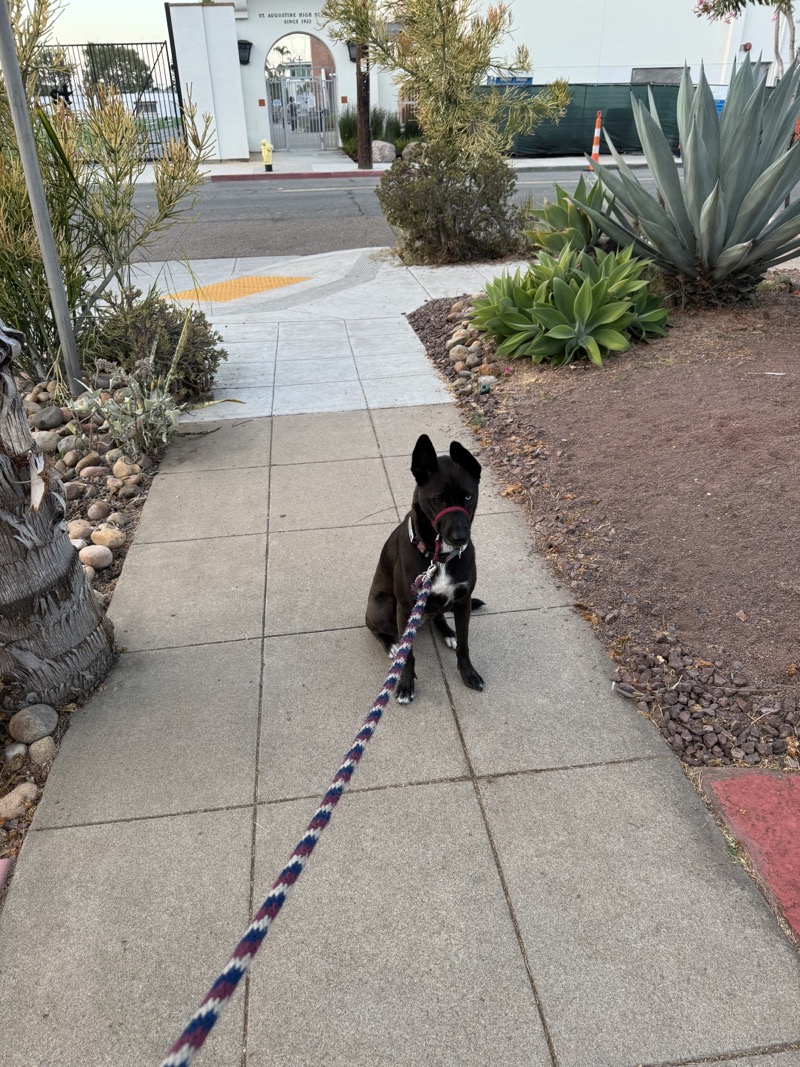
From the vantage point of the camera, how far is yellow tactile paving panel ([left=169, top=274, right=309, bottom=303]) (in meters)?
9.60

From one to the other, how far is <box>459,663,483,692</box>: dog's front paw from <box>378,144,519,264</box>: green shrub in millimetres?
8666

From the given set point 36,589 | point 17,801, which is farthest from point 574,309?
point 17,801

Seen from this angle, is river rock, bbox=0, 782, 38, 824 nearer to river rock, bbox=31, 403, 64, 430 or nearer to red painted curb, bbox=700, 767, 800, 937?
red painted curb, bbox=700, 767, 800, 937

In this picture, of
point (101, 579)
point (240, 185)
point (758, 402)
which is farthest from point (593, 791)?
point (240, 185)

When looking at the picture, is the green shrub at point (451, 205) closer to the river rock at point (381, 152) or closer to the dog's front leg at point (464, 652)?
the dog's front leg at point (464, 652)

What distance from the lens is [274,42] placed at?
1082 inches

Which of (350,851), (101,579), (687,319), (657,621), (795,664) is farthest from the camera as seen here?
(687,319)

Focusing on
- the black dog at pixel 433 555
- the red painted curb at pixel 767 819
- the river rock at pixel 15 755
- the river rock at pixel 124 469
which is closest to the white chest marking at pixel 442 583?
the black dog at pixel 433 555

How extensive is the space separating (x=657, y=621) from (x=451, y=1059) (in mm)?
2158

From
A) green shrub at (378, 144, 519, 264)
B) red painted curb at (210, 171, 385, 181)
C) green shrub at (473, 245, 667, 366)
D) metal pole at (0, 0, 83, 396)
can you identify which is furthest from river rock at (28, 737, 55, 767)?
red painted curb at (210, 171, 385, 181)

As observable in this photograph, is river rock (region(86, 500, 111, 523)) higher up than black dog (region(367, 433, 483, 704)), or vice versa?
black dog (region(367, 433, 483, 704))

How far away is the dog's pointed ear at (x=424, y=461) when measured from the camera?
2.47m

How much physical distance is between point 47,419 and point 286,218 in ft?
37.7

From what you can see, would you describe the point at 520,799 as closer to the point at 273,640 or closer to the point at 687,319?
the point at 273,640
